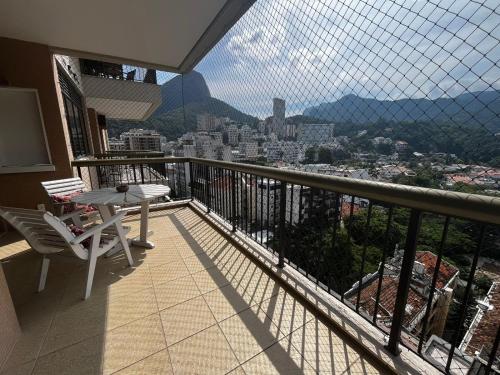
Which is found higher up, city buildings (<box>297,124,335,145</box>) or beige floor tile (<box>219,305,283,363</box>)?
city buildings (<box>297,124,335,145</box>)

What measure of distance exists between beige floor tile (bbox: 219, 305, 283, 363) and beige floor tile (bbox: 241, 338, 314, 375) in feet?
0.14

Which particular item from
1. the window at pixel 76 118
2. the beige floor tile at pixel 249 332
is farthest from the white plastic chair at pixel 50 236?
the window at pixel 76 118

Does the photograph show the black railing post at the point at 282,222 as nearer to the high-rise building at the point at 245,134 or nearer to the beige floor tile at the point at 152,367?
the beige floor tile at the point at 152,367

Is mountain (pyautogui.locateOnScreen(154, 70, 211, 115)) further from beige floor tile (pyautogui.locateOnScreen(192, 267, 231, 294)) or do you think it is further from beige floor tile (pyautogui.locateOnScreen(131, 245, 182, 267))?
beige floor tile (pyautogui.locateOnScreen(192, 267, 231, 294))

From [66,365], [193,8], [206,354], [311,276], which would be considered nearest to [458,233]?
[311,276]

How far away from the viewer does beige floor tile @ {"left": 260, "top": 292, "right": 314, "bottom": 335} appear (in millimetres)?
1665

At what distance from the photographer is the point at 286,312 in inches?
70.2

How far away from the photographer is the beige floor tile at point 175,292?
6.33 feet

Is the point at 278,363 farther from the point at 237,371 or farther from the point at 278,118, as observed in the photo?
the point at 278,118

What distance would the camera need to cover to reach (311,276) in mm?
2150

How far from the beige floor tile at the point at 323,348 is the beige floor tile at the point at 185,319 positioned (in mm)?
636

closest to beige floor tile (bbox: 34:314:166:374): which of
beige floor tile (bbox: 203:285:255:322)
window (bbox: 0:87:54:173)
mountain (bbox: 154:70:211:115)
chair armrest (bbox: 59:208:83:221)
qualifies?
beige floor tile (bbox: 203:285:255:322)

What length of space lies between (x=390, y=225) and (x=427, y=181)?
1.07 feet

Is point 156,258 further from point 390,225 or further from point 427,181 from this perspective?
point 427,181
